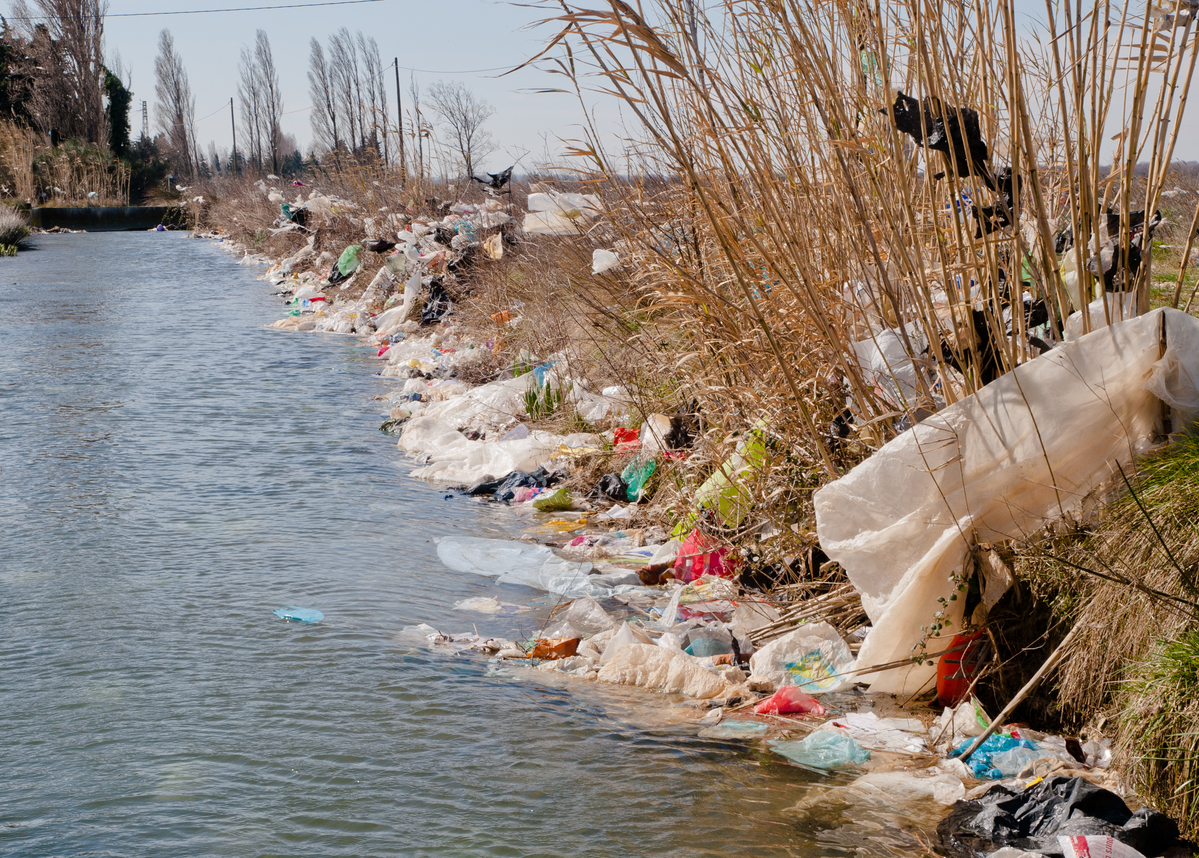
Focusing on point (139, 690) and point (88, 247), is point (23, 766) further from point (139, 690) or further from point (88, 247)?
point (88, 247)

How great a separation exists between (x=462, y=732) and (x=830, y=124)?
2.02m

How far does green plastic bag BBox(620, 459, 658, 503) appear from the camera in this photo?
5109 mm

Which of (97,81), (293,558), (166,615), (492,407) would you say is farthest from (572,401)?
(97,81)

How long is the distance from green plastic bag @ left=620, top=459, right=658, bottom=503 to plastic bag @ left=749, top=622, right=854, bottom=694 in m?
1.95

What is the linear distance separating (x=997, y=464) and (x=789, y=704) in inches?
36.4

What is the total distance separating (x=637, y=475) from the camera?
5211 millimetres

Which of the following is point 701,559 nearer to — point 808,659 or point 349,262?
point 808,659

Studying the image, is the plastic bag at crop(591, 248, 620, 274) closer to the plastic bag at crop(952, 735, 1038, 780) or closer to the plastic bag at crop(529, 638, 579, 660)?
the plastic bag at crop(529, 638, 579, 660)

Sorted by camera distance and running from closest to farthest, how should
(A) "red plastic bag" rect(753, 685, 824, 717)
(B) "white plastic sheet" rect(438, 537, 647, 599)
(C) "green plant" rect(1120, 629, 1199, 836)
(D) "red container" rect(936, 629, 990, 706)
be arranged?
(C) "green plant" rect(1120, 629, 1199, 836) → (D) "red container" rect(936, 629, 990, 706) → (A) "red plastic bag" rect(753, 685, 824, 717) → (B) "white plastic sheet" rect(438, 537, 647, 599)

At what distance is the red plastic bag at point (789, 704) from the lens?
9.62 ft

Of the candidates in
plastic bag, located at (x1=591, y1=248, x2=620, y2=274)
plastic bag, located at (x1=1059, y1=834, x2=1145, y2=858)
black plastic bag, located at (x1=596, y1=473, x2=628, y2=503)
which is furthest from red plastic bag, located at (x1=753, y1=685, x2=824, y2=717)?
plastic bag, located at (x1=591, y1=248, x2=620, y2=274)

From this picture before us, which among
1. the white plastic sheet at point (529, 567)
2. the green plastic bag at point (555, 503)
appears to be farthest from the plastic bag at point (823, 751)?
the green plastic bag at point (555, 503)

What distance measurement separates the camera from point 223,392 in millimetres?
8125

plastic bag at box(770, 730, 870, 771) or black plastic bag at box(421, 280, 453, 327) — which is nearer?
plastic bag at box(770, 730, 870, 771)
